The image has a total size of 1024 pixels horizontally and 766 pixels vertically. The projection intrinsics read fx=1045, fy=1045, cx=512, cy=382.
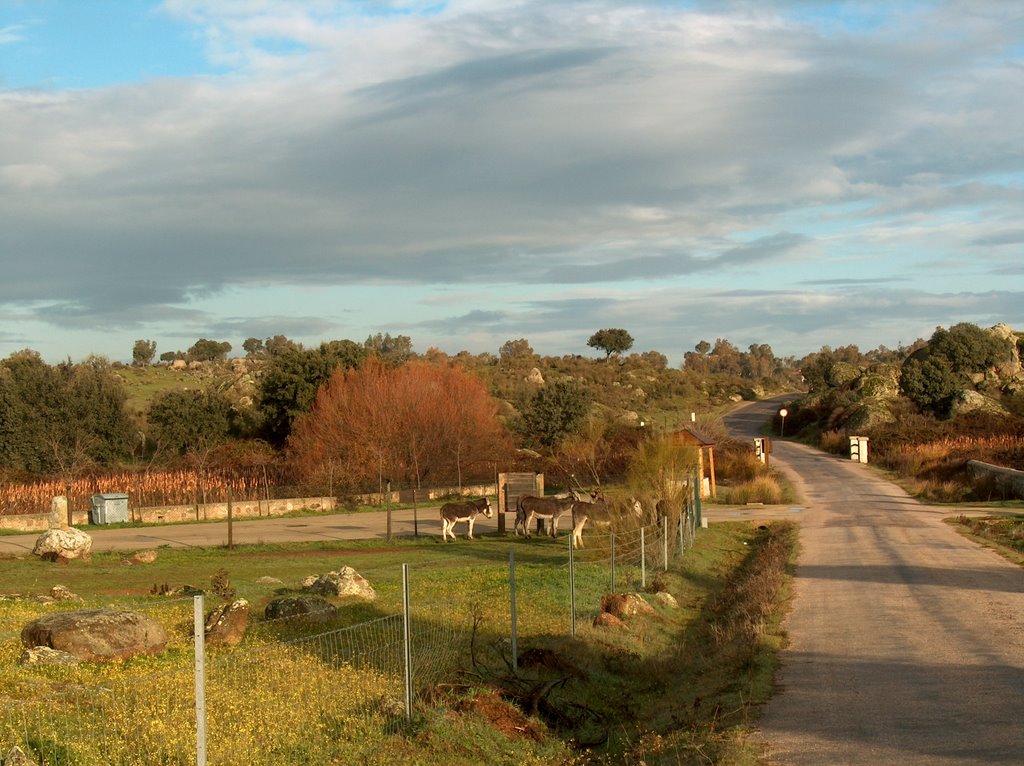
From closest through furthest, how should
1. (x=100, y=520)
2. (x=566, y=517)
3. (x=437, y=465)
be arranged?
(x=566, y=517) < (x=100, y=520) < (x=437, y=465)

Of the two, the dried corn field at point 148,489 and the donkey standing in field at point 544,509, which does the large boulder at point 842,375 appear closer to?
the dried corn field at point 148,489

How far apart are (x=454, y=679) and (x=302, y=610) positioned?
4491 mm

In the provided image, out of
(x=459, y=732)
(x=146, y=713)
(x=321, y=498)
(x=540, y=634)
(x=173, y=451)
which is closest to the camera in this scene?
(x=146, y=713)

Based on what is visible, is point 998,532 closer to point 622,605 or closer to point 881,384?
point 622,605

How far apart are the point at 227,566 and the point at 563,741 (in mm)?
16042

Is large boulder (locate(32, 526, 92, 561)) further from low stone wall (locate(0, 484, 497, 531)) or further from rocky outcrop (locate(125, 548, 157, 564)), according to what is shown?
low stone wall (locate(0, 484, 497, 531))

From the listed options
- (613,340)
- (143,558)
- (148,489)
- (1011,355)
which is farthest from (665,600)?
(613,340)

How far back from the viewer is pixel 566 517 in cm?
3381

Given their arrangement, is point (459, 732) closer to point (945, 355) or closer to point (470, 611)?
point (470, 611)

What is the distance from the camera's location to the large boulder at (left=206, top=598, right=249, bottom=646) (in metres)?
12.8

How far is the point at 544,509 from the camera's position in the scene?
92.1ft

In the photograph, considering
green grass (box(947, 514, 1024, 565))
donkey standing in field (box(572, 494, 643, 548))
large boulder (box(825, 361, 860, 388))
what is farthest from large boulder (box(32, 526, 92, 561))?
large boulder (box(825, 361, 860, 388))

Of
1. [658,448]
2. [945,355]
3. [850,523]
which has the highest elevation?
[945,355]

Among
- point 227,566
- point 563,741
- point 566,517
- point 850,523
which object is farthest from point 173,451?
point 563,741
